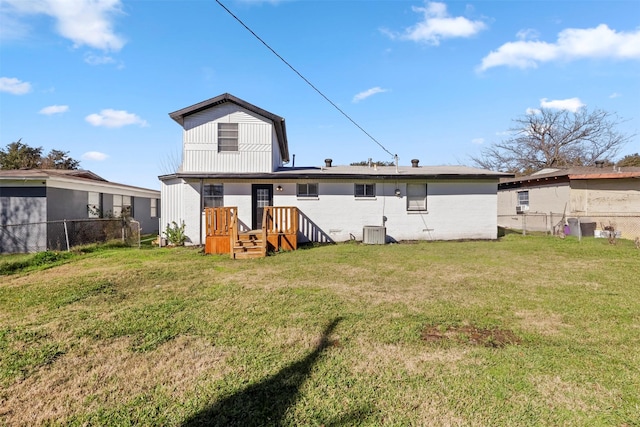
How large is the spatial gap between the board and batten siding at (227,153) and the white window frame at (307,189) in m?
1.38

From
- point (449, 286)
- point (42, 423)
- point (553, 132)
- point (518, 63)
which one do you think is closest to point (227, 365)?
point (42, 423)

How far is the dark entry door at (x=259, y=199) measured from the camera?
11922 millimetres

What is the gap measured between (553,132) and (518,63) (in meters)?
21.0

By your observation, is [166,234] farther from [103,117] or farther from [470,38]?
[103,117]

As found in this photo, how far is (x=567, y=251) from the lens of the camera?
9.62 m

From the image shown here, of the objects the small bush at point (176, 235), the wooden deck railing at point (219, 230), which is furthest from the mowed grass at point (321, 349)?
the small bush at point (176, 235)

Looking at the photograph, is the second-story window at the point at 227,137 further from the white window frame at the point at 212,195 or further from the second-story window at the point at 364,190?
the second-story window at the point at 364,190

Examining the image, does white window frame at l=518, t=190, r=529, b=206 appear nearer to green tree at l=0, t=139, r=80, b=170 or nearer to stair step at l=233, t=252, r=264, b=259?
stair step at l=233, t=252, r=264, b=259

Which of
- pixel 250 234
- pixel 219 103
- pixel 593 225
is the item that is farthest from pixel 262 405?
pixel 593 225

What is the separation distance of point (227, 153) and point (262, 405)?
1093cm

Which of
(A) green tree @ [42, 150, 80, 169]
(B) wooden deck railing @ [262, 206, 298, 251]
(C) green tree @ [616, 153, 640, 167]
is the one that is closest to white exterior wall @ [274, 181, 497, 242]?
(B) wooden deck railing @ [262, 206, 298, 251]

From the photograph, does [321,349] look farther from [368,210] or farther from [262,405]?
[368,210]

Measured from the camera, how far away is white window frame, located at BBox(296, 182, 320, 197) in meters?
12.1

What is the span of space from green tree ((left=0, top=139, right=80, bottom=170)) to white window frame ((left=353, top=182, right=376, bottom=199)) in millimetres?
33272
